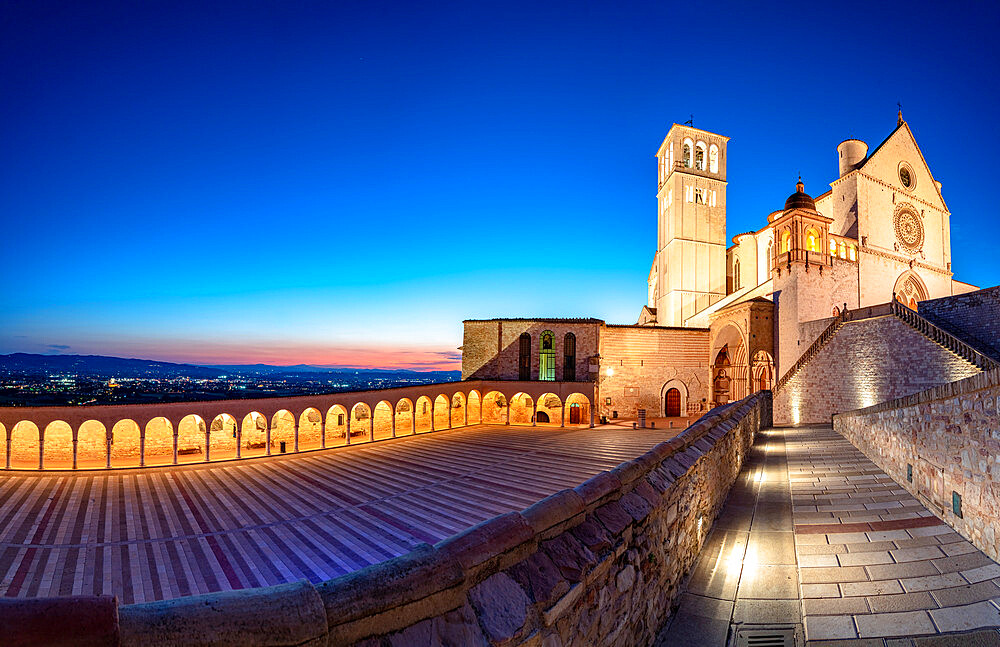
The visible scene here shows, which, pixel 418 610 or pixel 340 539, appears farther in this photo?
pixel 340 539

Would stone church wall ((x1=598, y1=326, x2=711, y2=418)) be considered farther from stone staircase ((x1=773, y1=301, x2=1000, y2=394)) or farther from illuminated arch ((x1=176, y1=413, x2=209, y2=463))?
illuminated arch ((x1=176, y1=413, x2=209, y2=463))

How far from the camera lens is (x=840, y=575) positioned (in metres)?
5.54

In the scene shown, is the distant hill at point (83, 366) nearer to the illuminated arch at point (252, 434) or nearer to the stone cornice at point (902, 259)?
the illuminated arch at point (252, 434)

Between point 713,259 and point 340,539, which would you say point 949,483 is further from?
point 713,259

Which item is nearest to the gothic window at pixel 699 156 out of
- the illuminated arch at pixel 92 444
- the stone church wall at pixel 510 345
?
the stone church wall at pixel 510 345

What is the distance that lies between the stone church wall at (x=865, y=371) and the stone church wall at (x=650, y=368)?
7.57 m

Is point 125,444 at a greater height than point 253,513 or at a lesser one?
greater

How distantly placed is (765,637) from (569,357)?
26257mm

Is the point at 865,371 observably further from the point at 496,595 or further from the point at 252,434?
the point at 252,434

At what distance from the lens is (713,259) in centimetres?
4344

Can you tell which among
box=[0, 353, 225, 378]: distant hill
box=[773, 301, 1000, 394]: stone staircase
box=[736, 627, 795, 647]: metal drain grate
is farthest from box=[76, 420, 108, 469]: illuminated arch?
box=[0, 353, 225, 378]: distant hill

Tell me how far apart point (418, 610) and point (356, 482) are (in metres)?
13.9

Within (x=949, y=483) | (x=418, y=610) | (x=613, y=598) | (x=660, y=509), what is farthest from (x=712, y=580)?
(x=418, y=610)

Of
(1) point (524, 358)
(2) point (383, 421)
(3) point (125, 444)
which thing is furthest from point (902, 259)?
(3) point (125, 444)
